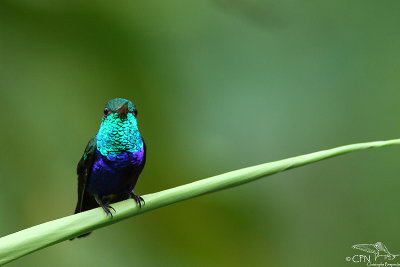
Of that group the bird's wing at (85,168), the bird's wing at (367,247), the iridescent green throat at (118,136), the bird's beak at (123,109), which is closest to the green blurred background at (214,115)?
the bird's wing at (367,247)

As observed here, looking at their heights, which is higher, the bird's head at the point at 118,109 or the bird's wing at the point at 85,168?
the bird's head at the point at 118,109

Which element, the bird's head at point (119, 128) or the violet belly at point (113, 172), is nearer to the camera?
the bird's head at point (119, 128)

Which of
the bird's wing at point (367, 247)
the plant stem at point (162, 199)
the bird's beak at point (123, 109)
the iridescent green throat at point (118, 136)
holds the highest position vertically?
the bird's beak at point (123, 109)

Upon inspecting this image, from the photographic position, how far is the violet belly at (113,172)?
0.96 meters

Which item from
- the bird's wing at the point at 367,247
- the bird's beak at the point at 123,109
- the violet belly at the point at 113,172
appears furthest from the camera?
the bird's wing at the point at 367,247

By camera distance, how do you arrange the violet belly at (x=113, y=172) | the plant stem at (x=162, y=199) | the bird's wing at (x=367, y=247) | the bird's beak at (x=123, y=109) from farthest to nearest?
the bird's wing at (x=367, y=247) < the violet belly at (x=113, y=172) < the bird's beak at (x=123, y=109) < the plant stem at (x=162, y=199)

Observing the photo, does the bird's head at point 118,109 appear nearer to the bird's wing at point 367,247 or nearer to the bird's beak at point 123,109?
the bird's beak at point 123,109

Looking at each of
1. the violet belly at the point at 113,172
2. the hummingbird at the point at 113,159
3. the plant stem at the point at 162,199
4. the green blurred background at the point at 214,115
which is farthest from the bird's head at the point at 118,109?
the green blurred background at the point at 214,115

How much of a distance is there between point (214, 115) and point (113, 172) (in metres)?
1.03

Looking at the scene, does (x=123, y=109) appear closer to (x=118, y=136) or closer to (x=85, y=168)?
(x=118, y=136)

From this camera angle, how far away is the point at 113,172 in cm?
98

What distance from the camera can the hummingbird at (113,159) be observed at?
882 mm

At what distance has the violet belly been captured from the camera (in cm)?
96

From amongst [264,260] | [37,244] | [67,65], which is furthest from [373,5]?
[37,244]
